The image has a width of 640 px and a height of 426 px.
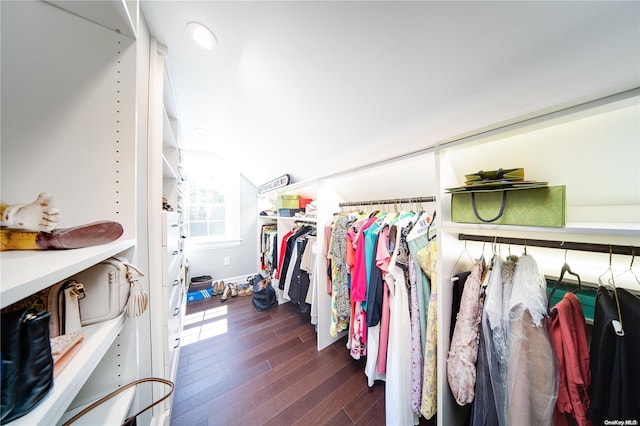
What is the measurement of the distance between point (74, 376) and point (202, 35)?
133cm

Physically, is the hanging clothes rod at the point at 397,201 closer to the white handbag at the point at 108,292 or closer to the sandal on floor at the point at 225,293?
the white handbag at the point at 108,292

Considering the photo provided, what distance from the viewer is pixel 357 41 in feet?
2.58

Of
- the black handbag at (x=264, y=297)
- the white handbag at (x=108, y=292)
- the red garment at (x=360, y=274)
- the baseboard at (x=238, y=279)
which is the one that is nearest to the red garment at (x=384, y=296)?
the red garment at (x=360, y=274)

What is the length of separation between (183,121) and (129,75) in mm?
1518

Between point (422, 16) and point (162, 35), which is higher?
point (162, 35)

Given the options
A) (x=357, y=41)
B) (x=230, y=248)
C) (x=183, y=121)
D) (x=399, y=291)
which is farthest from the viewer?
(x=230, y=248)

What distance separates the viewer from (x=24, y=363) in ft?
0.90

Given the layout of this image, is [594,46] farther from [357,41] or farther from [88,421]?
[88,421]

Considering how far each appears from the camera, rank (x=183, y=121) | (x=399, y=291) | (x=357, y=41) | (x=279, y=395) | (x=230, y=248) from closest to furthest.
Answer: (x=357, y=41) < (x=399, y=291) < (x=279, y=395) < (x=183, y=121) < (x=230, y=248)

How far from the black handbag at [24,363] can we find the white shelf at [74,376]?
1cm

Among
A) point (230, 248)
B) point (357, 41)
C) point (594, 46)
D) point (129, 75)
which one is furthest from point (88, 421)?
point (230, 248)

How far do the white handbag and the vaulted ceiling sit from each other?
42.6 inches

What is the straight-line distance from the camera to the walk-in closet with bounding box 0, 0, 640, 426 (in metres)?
0.42

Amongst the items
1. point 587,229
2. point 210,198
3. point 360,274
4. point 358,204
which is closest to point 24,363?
point 360,274
